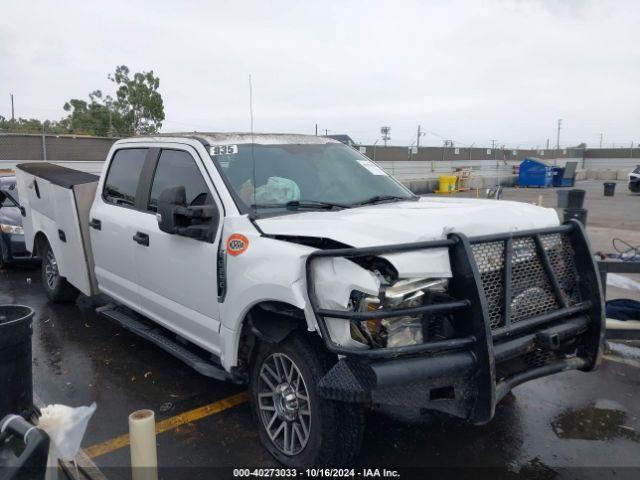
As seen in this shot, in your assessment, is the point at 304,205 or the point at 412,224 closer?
the point at 412,224

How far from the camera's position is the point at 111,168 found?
5.41m

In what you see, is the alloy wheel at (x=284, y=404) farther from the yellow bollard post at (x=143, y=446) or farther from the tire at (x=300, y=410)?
the yellow bollard post at (x=143, y=446)

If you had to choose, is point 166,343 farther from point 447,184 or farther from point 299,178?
point 447,184

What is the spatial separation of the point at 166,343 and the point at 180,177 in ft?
4.30

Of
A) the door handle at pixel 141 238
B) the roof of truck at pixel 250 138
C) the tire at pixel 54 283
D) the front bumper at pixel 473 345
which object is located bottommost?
the tire at pixel 54 283

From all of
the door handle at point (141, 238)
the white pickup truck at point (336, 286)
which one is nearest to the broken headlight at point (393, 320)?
the white pickup truck at point (336, 286)

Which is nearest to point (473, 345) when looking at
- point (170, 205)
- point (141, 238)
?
point (170, 205)

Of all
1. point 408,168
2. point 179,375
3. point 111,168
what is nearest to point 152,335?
point 179,375

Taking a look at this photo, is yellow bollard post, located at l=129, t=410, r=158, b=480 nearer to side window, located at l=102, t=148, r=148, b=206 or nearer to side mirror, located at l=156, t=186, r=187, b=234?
side mirror, located at l=156, t=186, r=187, b=234

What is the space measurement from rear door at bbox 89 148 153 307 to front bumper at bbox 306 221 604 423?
2551 millimetres

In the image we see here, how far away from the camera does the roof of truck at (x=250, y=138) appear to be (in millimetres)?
4197

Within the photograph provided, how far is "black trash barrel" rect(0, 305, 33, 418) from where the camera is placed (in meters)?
3.23

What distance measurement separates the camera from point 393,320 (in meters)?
2.82

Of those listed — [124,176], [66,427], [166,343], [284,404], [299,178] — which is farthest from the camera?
[124,176]
